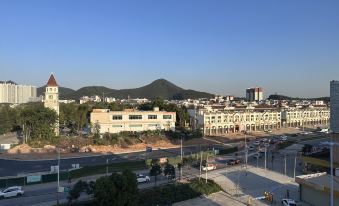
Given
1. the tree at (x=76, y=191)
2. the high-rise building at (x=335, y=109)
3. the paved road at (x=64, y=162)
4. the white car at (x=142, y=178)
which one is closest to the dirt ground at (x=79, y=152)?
the paved road at (x=64, y=162)

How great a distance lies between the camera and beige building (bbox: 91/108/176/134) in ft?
232

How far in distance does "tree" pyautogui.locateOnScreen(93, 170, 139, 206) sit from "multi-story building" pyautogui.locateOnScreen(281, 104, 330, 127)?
91490 millimetres

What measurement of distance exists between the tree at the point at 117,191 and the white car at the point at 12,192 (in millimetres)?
10295

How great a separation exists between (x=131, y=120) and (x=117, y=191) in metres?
48.4

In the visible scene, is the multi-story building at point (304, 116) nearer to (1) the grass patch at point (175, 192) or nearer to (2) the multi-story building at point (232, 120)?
(2) the multi-story building at point (232, 120)

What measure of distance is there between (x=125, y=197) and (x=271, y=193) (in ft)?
42.6

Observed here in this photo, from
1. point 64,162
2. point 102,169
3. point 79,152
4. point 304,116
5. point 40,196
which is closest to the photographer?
point 40,196

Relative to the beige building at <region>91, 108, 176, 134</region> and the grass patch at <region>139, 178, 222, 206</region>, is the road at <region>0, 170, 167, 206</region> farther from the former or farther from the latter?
the beige building at <region>91, 108, 176, 134</region>

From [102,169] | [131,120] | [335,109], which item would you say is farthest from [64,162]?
[335,109]

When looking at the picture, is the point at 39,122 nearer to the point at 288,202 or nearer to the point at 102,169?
the point at 102,169

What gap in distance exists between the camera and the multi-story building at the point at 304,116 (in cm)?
11181

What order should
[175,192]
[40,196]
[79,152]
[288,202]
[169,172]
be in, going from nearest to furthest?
1. [288,202]
2. [175,192]
3. [40,196]
4. [169,172]
5. [79,152]

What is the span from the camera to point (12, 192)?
32.4 metres

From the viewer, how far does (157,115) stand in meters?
76.6
